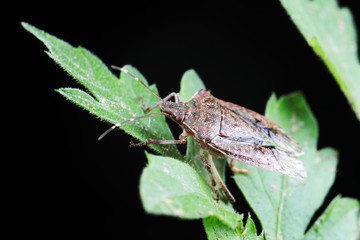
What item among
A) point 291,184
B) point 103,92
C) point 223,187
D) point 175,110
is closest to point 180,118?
point 175,110


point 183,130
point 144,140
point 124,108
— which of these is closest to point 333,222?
point 183,130

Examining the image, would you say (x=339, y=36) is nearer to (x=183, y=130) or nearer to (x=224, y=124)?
(x=224, y=124)

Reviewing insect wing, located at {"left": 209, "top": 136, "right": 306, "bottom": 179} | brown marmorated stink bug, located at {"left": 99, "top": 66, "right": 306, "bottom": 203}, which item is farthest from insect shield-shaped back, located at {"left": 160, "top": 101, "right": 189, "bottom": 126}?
insect wing, located at {"left": 209, "top": 136, "right": 306, "bottom": 179}

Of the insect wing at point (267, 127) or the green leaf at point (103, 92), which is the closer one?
the green leaf at point (103, 92)

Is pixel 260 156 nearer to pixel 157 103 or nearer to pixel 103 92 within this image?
pixel 157 103

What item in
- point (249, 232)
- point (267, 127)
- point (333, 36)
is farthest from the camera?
point (333, 36)

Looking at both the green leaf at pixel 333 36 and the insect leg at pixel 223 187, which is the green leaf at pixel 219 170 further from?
the green leaf at pixel 333 36

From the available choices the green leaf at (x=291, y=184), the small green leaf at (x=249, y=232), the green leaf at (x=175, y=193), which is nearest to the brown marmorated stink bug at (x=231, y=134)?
the green leaf at (x=291, y=184)
